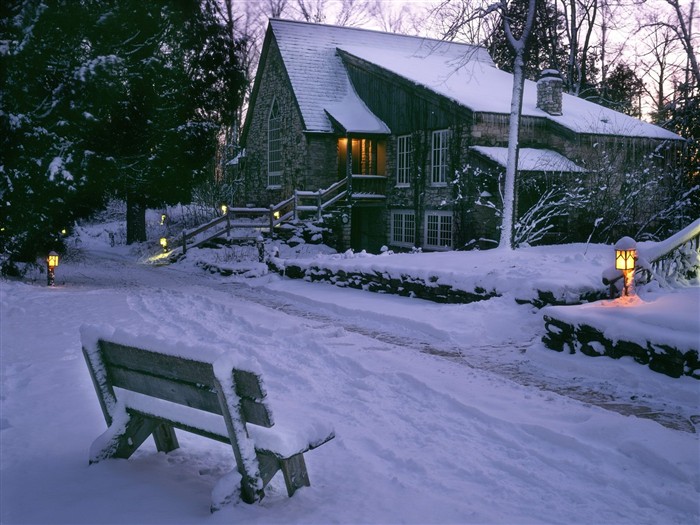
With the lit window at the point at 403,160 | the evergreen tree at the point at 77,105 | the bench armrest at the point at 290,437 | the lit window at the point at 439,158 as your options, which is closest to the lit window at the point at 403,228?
the lit window at the point at 403,160

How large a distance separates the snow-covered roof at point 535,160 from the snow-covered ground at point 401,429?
31.6 ft

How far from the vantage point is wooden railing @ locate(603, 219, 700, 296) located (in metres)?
8.73

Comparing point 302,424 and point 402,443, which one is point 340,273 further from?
point 302,424

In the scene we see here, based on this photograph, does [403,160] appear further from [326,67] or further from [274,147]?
[274,147]

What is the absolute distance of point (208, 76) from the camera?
82.8 ft

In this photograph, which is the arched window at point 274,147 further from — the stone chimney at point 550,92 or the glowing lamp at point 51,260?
the glowing lamp at point 51,260

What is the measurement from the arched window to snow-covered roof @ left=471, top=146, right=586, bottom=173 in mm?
11587

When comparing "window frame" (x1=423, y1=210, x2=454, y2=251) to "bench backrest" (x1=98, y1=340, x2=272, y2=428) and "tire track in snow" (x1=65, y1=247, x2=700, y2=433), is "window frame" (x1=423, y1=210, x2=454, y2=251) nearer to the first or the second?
"tire track in snow" (x1=65, y1=247, x2=700, y2=433)

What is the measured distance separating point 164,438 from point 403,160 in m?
20.8

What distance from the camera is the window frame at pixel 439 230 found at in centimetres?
2178

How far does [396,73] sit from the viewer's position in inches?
924

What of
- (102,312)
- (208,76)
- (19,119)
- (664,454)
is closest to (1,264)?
(19,119)

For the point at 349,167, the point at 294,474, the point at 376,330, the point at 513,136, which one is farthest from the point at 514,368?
the point at 349,167

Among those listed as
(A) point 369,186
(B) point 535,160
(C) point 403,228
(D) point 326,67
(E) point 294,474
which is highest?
(D) point 326,67
